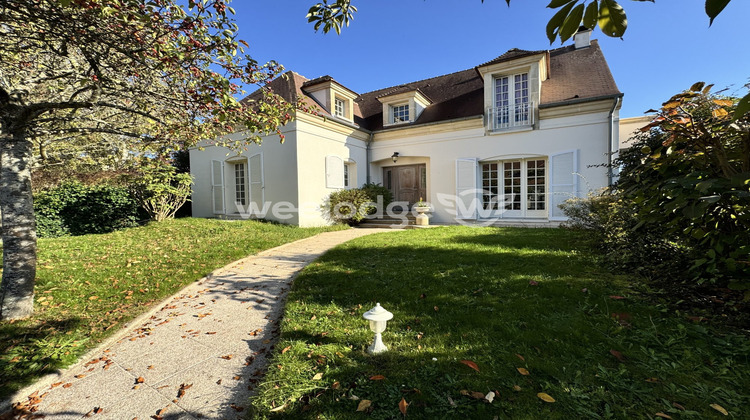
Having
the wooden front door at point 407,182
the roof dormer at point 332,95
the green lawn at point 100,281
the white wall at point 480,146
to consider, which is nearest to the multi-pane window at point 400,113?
the white wall at point 480,146

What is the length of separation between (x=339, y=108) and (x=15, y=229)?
10041 mm

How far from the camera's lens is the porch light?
227cm

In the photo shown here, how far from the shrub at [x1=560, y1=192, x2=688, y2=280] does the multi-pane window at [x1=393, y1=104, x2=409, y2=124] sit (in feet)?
27.1

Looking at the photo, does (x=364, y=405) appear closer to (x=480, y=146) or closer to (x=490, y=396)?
(x=490, y=396)

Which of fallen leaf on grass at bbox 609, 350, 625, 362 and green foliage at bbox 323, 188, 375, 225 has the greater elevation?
green foliage at bbox 323, 188, 375, 225

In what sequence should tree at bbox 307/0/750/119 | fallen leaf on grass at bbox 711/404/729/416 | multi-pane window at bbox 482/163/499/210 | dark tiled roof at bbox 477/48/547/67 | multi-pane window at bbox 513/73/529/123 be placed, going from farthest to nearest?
multi-pane window at bbox 482/163/499/210, multi-pane window at bbox 513/73/529/123, dark tiled roof at bbox 477/48/547/67, fallen leaf on grass at bbox 711/404/729/416, tree at bbox 307/0/750/119

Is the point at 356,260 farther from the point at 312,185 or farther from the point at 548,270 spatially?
the point at 312,185

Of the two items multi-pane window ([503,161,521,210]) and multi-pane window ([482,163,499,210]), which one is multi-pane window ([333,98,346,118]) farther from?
multi-pane window ([503,161,521,210])

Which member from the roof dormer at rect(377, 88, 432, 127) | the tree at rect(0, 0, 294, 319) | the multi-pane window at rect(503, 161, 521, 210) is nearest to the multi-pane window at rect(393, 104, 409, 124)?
the roof dormer at rect(377, 88, 432, 127)

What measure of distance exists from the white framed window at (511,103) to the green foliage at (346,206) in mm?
5128

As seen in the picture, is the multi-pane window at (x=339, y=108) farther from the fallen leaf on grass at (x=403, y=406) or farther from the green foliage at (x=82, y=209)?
the fallen leaf on grass at (x=403, y=406)

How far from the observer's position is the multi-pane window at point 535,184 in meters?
10.1

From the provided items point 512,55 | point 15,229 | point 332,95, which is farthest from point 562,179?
point 15,229

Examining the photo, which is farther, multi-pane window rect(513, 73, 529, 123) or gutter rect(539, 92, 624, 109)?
multi-pane window rect(513, 73, 529, 123)
